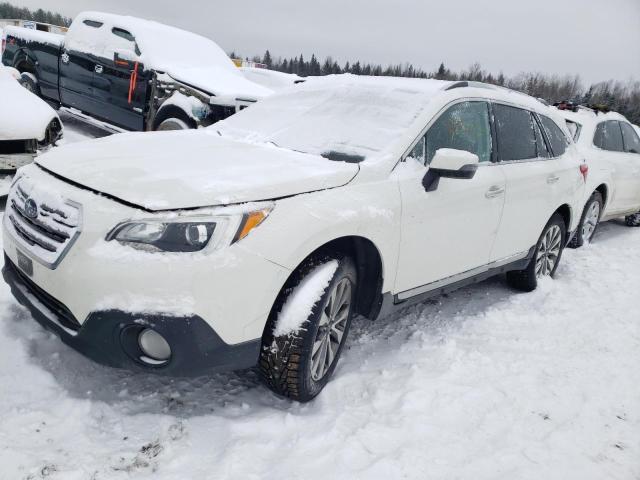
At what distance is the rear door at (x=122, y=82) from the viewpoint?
6.76 metres

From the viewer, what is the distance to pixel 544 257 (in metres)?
4.51

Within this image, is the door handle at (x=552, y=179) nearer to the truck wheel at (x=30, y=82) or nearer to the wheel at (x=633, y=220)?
the wheel at (x=633, y=220)

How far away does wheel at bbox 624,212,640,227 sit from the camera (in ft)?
26.6

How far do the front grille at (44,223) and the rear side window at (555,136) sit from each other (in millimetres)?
3822

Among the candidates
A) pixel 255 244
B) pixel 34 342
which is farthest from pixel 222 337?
pixel 34 342

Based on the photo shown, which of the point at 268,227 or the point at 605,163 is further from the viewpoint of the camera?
the point at 605,163

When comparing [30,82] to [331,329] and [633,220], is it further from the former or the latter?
[633,220]

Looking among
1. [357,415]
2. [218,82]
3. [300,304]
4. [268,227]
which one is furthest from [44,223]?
[218,82]

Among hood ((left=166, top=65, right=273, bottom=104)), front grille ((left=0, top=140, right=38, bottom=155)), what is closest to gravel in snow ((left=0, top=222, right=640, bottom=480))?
front grille ((left=0, top=140, right=38, bottom=155))

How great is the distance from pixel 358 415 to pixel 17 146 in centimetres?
408

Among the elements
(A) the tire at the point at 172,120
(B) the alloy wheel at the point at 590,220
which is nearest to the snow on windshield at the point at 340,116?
(A) the tire at the point at 172,120

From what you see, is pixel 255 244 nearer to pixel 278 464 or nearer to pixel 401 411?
pixel 278 464

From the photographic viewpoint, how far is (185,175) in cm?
220

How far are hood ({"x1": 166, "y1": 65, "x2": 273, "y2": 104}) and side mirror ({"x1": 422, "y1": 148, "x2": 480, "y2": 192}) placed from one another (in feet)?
12.5
